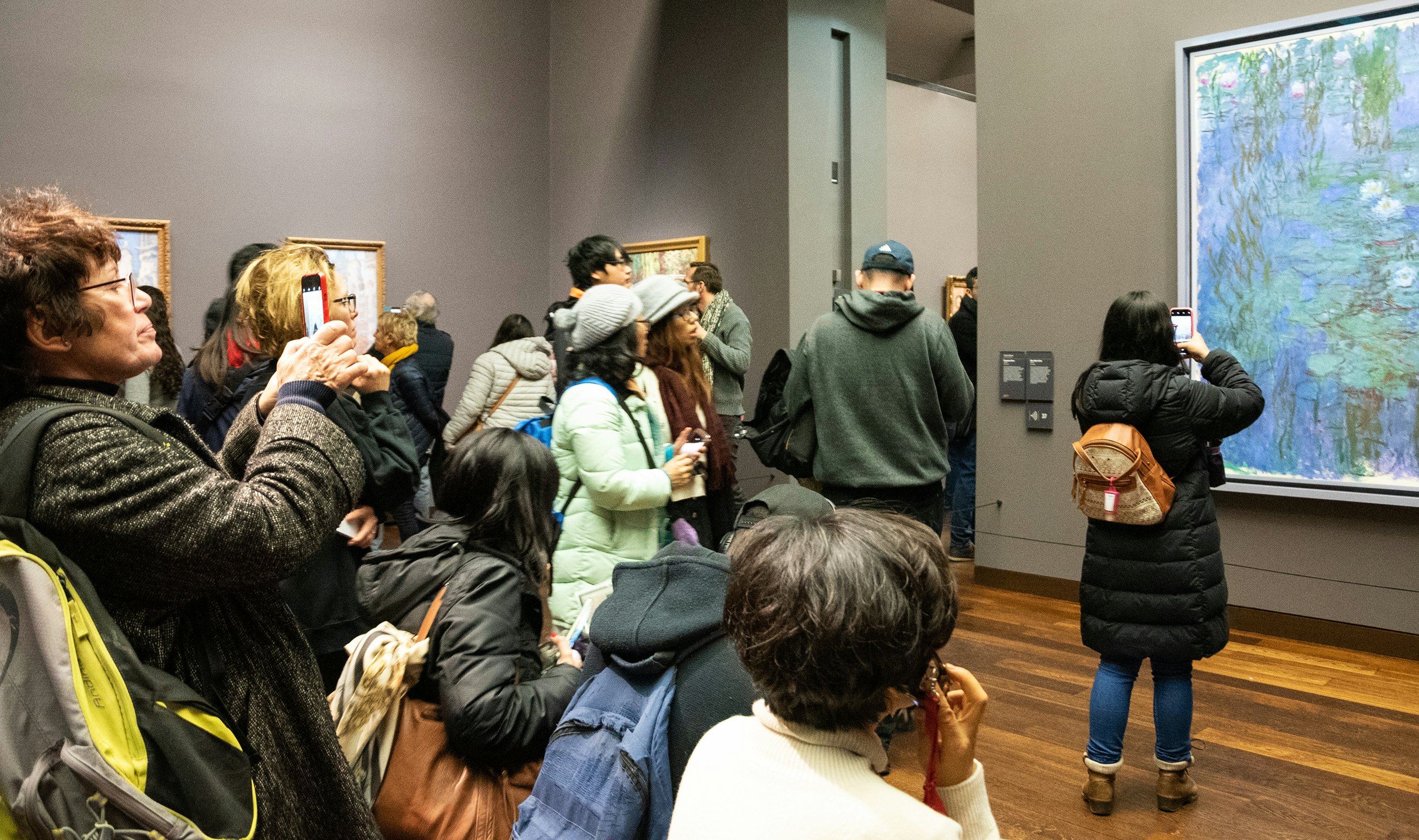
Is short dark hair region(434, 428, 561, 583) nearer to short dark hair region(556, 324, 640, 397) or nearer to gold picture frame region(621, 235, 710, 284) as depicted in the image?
short dark hair region(556, 324, 640, 397)

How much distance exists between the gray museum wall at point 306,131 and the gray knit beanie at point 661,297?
462cm

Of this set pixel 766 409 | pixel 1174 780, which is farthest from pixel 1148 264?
pixel 1174 780

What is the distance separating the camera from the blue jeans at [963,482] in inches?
296

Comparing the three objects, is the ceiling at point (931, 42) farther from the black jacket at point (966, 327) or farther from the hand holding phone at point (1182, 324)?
the hand holding phone at point (1182, 324)

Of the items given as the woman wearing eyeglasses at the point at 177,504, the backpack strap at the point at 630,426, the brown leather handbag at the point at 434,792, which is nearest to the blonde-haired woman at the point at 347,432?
the brown leather handbag at the point at 434,792

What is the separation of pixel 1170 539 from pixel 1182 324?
42.6 inches

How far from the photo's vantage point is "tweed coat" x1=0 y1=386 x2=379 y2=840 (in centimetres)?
136

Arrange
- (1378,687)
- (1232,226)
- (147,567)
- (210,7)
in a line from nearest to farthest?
(147,567) < (1378,687) < (1232,226) < (210,7)

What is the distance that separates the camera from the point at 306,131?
322 inches

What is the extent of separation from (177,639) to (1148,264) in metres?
5.19

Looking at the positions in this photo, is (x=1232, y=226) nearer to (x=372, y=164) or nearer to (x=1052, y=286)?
(x=1052, y=286)

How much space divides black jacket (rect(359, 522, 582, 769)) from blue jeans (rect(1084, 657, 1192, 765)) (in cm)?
187

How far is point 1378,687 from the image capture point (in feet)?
14.4

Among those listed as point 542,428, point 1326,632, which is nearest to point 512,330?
point 542,428
